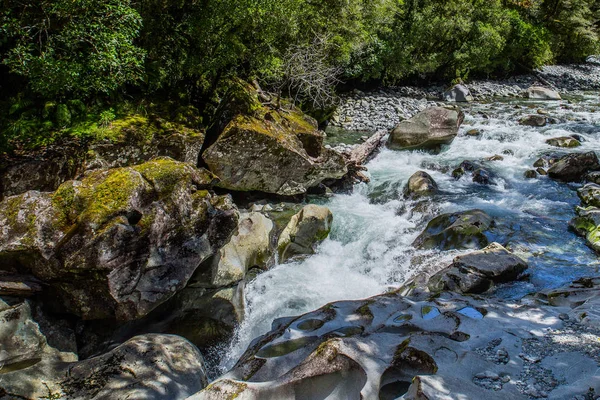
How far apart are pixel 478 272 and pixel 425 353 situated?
2.95 m

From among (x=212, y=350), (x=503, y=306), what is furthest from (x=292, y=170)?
(x=503, y=306)

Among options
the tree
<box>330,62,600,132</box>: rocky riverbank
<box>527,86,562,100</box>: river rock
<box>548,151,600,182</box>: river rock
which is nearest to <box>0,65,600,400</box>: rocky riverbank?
the tree

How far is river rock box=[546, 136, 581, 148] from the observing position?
12.5 metres

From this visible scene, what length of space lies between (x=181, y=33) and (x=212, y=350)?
276 inches

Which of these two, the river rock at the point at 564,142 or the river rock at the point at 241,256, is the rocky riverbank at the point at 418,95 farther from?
the river rock at the point at 241,256

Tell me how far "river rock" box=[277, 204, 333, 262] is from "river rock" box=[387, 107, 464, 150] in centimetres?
630

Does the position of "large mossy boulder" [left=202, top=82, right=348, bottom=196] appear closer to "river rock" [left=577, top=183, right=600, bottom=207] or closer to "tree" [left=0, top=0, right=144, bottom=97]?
"tree" [left=0, top=0, right=144, bottom=97]

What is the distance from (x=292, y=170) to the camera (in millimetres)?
9039

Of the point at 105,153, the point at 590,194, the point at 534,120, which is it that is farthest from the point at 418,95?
the point at 105,153

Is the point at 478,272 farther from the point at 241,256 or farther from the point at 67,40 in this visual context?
the point at 67,40

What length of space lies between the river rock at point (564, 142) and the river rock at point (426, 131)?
3.11m

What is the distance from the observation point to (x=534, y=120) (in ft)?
48.5

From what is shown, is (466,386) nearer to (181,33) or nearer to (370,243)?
(370,243)

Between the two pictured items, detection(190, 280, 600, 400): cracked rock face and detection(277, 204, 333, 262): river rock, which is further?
detection(277, 204, 333, 262): river rock
